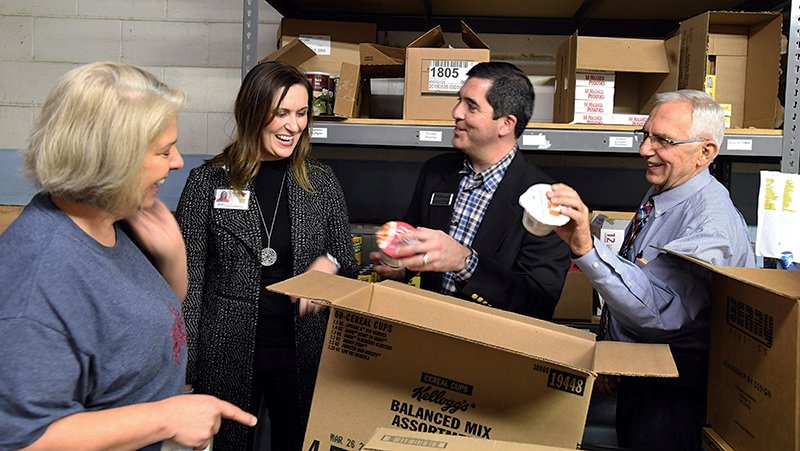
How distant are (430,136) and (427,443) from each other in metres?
1.61

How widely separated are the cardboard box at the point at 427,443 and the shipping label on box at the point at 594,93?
1.82m

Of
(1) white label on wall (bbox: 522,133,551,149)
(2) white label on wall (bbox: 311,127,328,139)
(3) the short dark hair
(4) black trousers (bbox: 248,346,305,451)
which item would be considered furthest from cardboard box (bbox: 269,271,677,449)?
(1) white label on wall (bbox: 522,133,551,149)

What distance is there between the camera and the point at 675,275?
158 cm

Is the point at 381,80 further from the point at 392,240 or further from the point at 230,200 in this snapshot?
the point at 392,240

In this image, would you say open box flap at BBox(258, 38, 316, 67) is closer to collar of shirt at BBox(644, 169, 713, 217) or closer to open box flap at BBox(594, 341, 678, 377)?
collar of shirt at BBox(644, 169, 713, 217)

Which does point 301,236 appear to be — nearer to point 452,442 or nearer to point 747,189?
point 452,442

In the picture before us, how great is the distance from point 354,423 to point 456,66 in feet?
5.07

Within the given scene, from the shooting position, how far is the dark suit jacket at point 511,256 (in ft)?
5.85

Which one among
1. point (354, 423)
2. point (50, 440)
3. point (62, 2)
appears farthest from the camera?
point (62, 2)

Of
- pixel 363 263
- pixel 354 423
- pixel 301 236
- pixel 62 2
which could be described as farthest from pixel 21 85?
pixel 354 423

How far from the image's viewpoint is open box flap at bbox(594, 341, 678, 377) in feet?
3.37

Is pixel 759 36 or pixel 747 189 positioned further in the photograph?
pixel 747 189

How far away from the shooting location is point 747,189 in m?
3.08

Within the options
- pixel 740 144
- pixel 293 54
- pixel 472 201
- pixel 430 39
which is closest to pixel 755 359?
pixel 472 201
